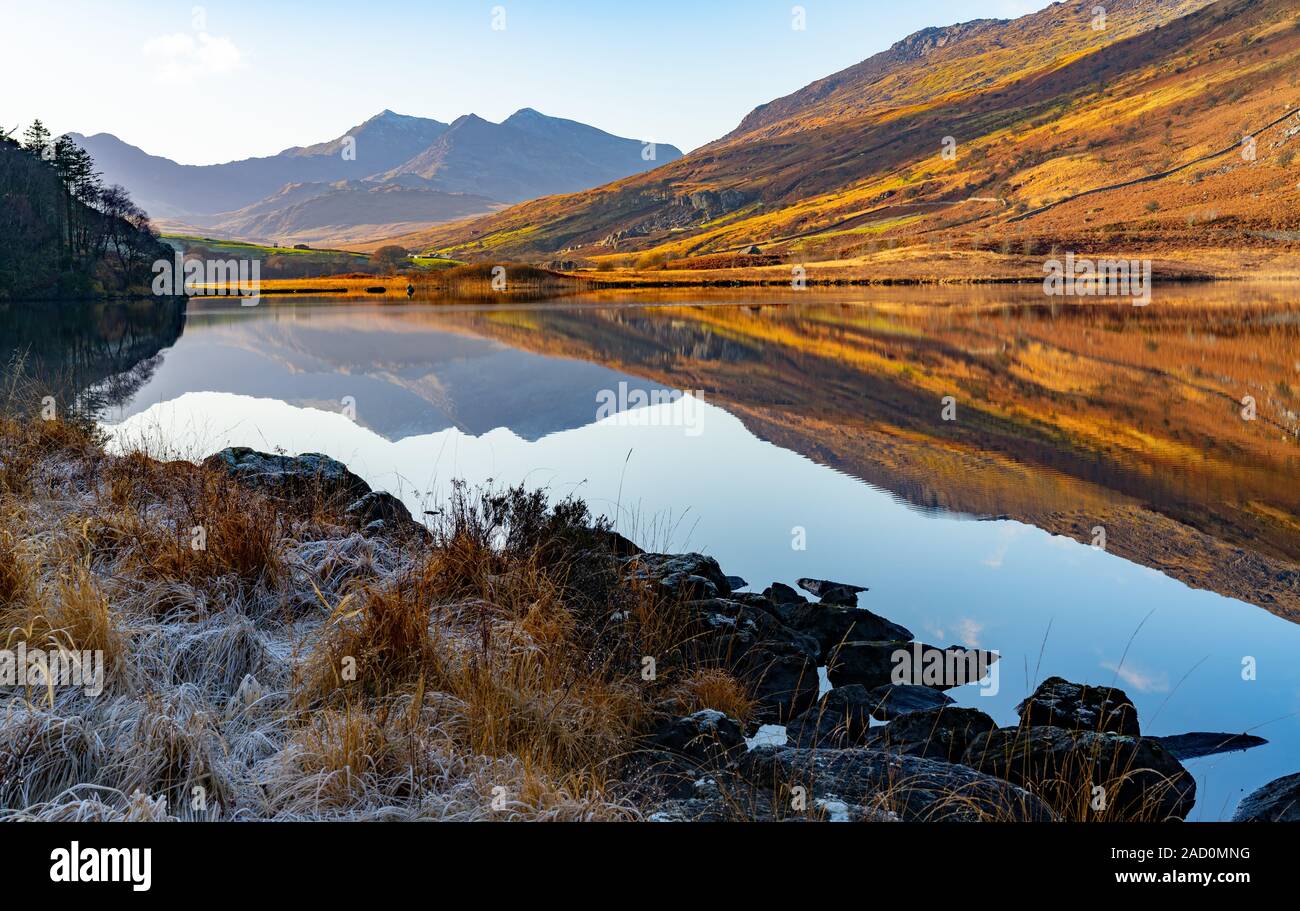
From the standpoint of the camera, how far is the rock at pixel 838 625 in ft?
23.2

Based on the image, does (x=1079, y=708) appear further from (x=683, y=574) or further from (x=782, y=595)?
(x=683, y=574)

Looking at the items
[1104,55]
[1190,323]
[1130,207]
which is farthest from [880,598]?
[1104,55]

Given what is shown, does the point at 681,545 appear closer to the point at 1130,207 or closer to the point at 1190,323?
the point at 1190,323

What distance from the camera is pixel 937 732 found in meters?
5.31

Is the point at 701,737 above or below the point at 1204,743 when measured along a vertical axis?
above

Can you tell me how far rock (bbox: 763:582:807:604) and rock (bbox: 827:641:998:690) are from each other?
121 cm

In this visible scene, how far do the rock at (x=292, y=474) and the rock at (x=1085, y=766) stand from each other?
6026 mm

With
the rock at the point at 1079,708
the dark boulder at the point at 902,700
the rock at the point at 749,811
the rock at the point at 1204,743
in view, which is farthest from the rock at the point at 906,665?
the rock at the point at 749,811

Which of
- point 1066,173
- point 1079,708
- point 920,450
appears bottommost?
point 1079,708

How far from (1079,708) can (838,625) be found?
2052 mm

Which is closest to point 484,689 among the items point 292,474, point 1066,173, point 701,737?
point 701,737

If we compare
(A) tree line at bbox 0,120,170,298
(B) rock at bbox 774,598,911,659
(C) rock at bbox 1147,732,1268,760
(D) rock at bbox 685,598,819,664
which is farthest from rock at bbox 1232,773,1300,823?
(A) tree line at bbox 0,120,170,298

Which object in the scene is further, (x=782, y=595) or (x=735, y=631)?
(x=782, y=595)
